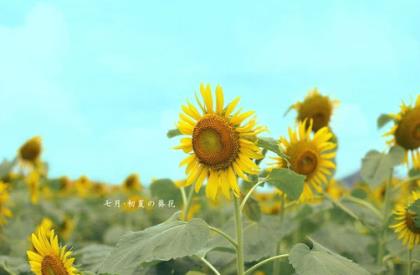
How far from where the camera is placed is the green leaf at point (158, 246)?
2.13 meters

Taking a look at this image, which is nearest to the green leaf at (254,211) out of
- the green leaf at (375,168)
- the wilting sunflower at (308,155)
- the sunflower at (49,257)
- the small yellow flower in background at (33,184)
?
the wilting sunflower at (308,155)

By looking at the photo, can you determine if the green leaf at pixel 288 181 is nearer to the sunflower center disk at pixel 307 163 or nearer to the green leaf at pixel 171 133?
the green leaf at pixel 171 133

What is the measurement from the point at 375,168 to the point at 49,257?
6.74ft

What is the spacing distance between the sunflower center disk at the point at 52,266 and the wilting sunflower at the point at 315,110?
208 centimetres

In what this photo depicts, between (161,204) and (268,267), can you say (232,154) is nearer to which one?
(161,204)

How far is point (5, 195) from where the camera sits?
199 inches

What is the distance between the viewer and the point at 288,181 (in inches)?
103

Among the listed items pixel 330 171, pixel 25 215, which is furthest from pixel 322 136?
pixel 25 215

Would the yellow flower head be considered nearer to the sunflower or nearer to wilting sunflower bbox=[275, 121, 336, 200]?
wilting sunflower bbox=[275, 121, 336, 200]

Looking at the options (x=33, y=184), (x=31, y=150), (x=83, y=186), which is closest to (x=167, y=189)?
(x=33, y=184)

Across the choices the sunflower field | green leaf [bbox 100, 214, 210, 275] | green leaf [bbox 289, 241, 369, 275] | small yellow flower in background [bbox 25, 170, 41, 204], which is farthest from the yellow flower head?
green leaf [bbox 289, 241, 369, 275]

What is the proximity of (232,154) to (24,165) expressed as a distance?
17.2 ft

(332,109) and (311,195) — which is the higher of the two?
(332,109)

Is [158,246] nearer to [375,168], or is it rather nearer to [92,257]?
[92,257]
